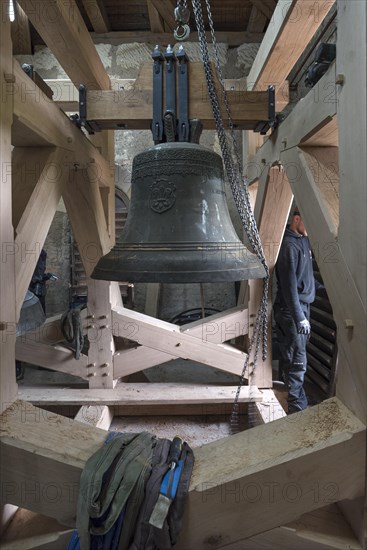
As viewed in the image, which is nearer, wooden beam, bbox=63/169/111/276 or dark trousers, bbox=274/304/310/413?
wooden beam, bbox=63/169/111/276

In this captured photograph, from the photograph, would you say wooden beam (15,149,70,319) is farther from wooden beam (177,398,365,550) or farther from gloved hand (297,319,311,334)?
gloved hand (297,319,311,334)

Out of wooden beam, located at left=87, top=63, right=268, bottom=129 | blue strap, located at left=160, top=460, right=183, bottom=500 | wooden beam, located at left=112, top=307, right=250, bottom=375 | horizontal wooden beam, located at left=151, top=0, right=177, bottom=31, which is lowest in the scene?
blue strap, located at left=160, top=460, right=183, bottom=500

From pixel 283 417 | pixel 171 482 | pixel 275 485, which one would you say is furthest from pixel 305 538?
pixel 171 482

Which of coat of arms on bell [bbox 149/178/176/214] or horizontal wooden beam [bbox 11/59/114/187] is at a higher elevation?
horizontal wooden beam [bbox 11/59/114/187]

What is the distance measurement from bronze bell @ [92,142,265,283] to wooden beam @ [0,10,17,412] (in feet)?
1.01

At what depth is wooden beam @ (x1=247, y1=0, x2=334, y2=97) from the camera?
158 centimetres

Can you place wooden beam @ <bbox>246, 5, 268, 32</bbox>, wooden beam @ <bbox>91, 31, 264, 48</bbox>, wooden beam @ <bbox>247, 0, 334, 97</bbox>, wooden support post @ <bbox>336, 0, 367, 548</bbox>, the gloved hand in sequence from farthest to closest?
wooden beam @ <bbox>91, 31, 264, 48</bbox>, wooden beam @ <bbox>246, 5, 268, 32</bbox>, the gloved hand, wooden beam @ <bbox>247, 0, 334, 97</bbox>, wooden support post @ <bbox>336, 0, 367, 548</bbox>

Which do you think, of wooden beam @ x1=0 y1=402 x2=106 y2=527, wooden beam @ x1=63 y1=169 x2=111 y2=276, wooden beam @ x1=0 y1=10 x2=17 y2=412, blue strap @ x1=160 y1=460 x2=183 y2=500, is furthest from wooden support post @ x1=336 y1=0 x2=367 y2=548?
wooden beam @ x1=63 y1=169 x2=111 y2=276

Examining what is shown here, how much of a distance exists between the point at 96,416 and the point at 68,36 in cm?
206

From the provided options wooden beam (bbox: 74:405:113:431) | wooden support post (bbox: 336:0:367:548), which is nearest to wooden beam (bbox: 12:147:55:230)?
wooden support post (bbox: 336:0:367:548)

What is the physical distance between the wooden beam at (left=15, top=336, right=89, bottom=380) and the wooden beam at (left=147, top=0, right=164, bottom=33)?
12.1 ft

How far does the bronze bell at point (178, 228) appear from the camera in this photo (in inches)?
49.2

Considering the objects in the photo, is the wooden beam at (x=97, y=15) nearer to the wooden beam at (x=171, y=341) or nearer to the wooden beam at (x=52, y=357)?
the wooden beam at (x=171, y=341)

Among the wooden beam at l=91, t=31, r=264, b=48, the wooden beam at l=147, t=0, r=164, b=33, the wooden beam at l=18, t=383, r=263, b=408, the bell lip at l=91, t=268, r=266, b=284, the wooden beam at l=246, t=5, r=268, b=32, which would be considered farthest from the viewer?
the wooden beam at l=91, t=31, r=264, b=48
